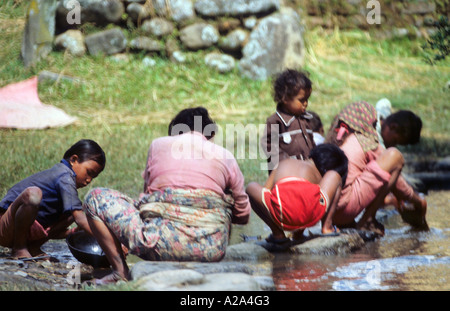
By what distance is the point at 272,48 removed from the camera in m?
10.3

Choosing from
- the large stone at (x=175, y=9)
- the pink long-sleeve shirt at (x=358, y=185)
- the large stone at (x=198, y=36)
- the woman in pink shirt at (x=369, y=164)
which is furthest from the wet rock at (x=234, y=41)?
the pink long-sleeve shirt at (x=358, y=185)

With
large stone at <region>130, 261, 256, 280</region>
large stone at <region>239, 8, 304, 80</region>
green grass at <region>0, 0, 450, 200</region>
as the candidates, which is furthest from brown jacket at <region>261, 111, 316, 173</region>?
large stone at <region>239, 8, 304, 80</region>

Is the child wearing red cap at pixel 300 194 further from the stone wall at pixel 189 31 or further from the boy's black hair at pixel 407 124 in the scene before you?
the stone wall at pixel 189 31

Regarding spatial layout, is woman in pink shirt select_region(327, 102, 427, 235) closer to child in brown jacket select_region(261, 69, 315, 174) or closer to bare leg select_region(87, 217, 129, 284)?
child in brown jacket select_region(261, 69, 315, 174)

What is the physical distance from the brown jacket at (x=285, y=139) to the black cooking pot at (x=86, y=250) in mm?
1863

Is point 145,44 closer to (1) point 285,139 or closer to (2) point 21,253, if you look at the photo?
(1) point 285,139

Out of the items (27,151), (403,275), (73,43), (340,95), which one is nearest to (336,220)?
(403,275)

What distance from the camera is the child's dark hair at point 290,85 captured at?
5621mm

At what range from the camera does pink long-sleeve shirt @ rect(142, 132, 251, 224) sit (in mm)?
3887

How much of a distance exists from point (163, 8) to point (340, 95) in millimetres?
3096

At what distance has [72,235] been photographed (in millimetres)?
4344

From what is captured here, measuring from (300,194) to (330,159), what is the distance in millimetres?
505

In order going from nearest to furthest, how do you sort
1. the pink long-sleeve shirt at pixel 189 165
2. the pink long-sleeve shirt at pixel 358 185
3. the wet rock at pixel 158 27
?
1. the pink long-sleeve shirt at pixel 189 165
2. the pink long-sleeve shirt at pixel 358 185
3. the wet rock at pixel 158 27

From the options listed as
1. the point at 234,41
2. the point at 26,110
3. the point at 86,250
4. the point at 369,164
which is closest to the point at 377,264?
the point at 369,164
